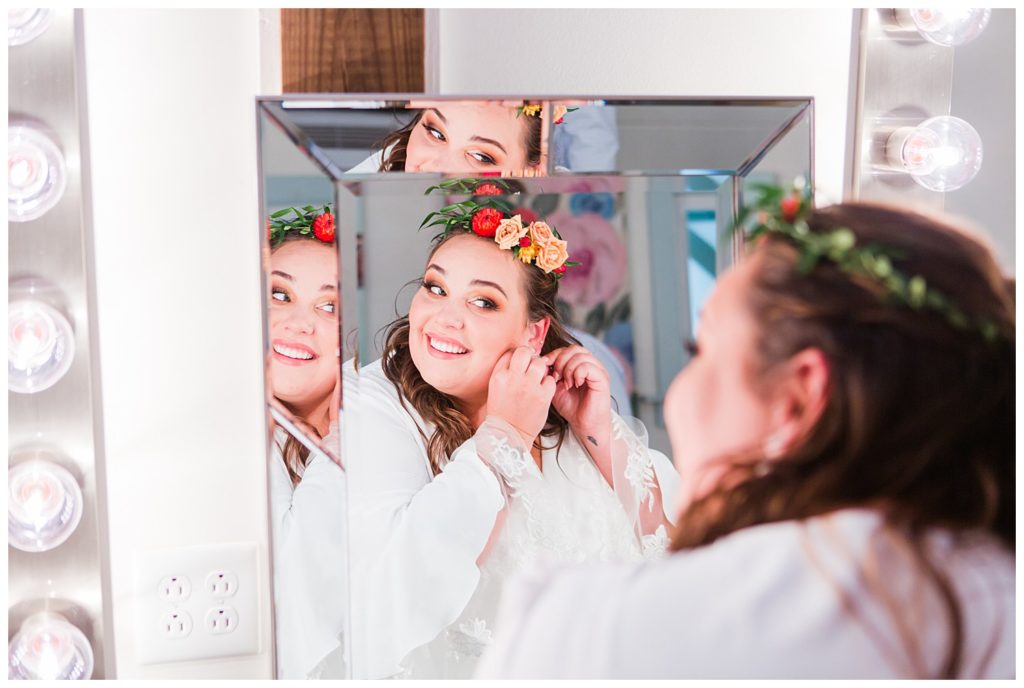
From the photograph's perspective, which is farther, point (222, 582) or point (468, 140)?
point (222, 582)

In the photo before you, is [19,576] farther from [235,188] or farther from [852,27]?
[852,27]

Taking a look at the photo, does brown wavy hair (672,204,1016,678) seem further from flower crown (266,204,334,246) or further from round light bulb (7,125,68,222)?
round light bulb (7,125,68,222)

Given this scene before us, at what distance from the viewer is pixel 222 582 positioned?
30.9 inches

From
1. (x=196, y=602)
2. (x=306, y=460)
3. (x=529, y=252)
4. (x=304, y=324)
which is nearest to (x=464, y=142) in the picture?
(x=529, y=252)

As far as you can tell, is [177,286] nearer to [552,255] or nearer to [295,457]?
[295,457]

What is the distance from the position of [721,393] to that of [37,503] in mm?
607

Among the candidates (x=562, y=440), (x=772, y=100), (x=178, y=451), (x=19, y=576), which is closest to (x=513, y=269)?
(x=562, y=440)

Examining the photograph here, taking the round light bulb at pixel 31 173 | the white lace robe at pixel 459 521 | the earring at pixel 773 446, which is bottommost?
the white lace robe at pixel 459 521

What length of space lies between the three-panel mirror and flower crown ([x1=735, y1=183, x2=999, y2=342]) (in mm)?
117

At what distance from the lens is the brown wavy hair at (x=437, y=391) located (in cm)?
68

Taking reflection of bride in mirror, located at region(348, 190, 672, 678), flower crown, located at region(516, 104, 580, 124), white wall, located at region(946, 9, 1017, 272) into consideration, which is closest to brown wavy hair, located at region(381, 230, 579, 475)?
reflection of bride in mirror, located at region(348, 190, 672, 678)

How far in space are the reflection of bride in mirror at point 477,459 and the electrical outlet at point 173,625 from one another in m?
0.21

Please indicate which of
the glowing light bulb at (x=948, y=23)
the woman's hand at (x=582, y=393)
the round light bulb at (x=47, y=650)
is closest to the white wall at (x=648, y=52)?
the glowing light bulb at (x=948, y=23)

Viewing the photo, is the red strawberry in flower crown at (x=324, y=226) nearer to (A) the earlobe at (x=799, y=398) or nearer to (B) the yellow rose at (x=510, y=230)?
(B) the yellow rose at (x=510, y=230)
